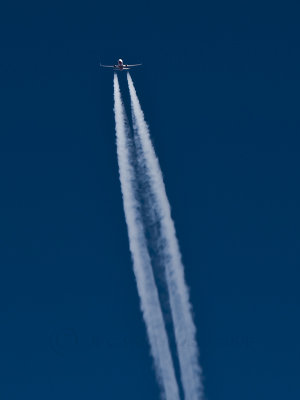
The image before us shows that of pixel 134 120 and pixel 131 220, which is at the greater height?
pixel 134 120

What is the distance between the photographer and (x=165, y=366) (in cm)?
11675

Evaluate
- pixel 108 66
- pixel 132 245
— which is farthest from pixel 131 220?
pixel 108 66

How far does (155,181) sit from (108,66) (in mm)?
15418

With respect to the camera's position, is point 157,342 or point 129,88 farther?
point 129,88

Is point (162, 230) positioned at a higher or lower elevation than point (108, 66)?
lower

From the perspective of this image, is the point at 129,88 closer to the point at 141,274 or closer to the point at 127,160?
the point at 127,160

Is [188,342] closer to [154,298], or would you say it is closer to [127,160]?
[154,298]

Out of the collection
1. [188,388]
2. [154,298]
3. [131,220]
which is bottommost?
[188,388]

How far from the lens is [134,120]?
124875mm

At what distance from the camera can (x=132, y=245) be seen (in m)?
120

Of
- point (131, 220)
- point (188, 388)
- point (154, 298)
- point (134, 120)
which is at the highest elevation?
point (134, 120)

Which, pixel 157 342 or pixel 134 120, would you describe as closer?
pixel 157 342

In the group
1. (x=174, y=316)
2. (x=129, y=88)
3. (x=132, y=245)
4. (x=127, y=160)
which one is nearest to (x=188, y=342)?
(x=174, y=316)

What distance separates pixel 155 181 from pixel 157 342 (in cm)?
1622
